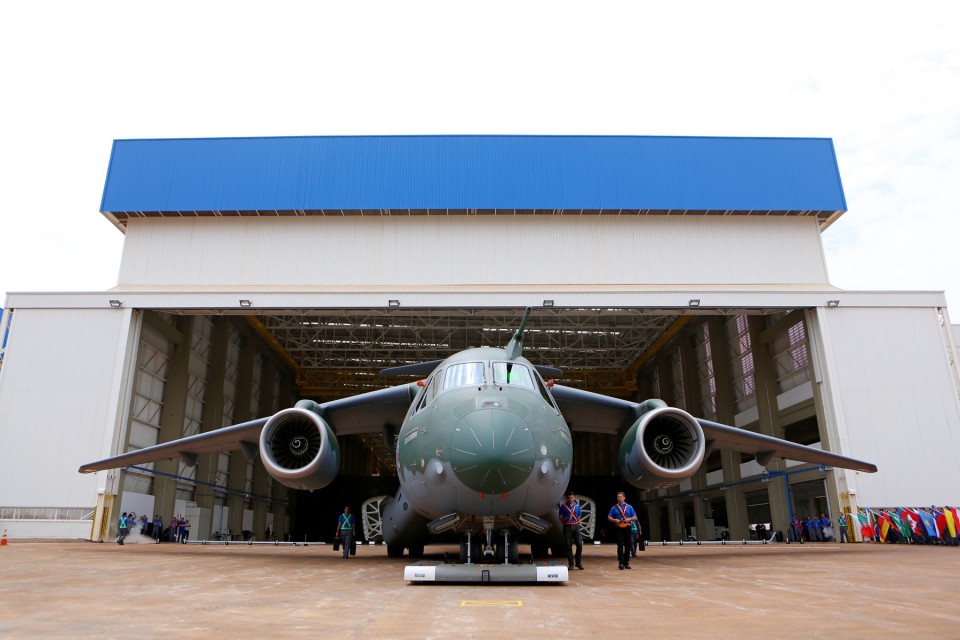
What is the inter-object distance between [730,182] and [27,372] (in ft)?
91.9

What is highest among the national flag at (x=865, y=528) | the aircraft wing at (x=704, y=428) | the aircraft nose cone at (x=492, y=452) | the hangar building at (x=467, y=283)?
the hangar building at (x=467, y=283)

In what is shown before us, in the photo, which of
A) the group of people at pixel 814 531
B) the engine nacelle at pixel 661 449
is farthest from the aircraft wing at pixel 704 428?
the group of people at pixel 814 531

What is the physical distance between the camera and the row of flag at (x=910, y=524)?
19328mm

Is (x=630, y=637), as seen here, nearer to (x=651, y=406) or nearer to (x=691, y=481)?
(x=651, y=406)

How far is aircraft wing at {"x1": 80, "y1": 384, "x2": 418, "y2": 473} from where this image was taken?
1354 centimetres

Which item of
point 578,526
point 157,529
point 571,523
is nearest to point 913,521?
point 578,526

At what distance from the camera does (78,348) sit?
2398cm

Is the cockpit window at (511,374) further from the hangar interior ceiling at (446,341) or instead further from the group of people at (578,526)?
the hangar interior ceiling at (446,341)

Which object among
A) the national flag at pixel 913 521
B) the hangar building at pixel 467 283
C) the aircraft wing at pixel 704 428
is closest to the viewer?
the aircraft wing at pixel 704 428

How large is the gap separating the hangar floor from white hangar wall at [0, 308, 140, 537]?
13.9 metres

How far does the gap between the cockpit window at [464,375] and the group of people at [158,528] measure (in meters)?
20.4

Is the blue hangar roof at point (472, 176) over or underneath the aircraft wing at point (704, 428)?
over

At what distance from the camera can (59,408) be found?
23281 mm

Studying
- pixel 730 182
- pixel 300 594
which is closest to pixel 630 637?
pixel 300 594
